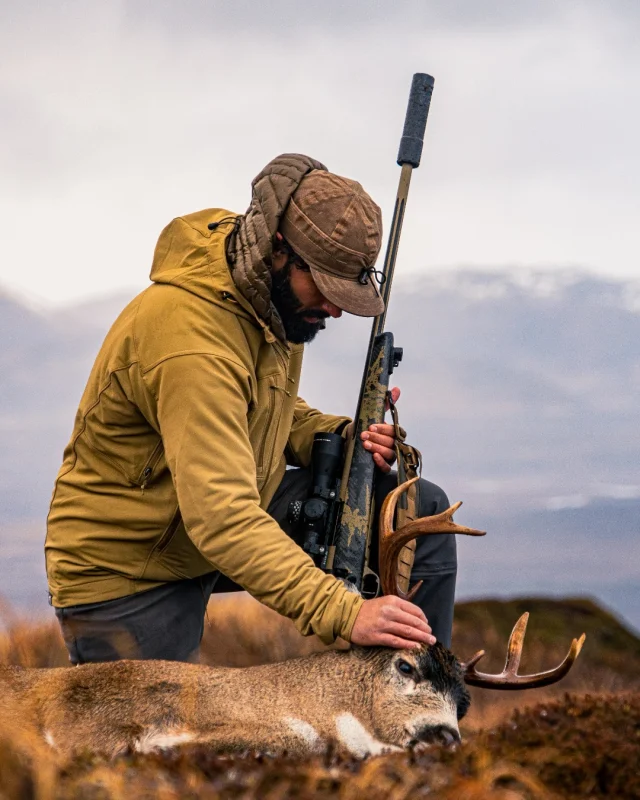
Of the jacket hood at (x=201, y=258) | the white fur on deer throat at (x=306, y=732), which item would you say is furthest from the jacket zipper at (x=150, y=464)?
the white fur on deer throat at (x=306, y=732)

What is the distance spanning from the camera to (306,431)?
6.86 meters

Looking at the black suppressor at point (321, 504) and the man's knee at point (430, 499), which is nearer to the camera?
the black suppressor at point (321, 504)

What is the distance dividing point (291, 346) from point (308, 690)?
230 cm

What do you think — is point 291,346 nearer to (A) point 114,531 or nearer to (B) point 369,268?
(B) point 369,268

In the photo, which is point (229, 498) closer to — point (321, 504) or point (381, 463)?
point (321, 504)

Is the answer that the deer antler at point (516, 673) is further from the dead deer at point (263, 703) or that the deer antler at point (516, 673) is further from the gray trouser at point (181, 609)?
the gray trouser at point (181, 609)

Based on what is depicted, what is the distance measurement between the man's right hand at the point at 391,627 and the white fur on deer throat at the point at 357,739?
1.02ft

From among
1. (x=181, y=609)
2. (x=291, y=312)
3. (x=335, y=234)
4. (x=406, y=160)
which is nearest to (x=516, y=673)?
(x=181, y=609)

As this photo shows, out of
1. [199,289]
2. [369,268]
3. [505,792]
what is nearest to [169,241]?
[199,289]

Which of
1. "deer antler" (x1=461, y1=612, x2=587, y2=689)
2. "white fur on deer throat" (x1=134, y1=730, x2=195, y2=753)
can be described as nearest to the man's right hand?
"deer antler" (x1=461, y1=612, x2=587, y2=689)

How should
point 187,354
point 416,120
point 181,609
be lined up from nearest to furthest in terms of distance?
point 187,354
point 181,609
point 416,120

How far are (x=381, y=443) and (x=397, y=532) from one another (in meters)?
1.51

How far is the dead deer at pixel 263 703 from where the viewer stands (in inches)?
171

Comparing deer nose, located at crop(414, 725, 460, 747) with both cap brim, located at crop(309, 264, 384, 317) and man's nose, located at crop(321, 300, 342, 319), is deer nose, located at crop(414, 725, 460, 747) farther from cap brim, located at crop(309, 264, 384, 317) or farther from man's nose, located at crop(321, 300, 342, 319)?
man's nose, located at crop(321, 300, 342, 319)
